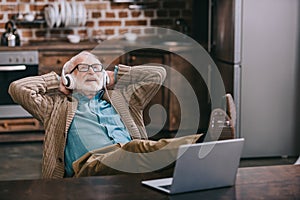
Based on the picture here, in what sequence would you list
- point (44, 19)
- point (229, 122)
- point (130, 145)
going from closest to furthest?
1. point (130, 145)
2. point (229, 122)
3. point (44, 19)

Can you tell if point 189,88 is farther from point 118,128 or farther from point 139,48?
point 118,128

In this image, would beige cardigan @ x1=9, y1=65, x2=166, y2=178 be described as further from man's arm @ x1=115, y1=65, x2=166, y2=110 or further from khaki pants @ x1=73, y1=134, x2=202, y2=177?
khaki pants @ x1=73, y1=134, x2=202, y2=177

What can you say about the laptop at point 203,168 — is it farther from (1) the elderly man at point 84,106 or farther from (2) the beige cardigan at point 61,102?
(2) the beige cardigan at point 61,102

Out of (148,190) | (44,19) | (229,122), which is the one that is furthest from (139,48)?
(148,190)

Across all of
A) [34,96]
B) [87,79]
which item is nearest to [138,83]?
[87,79]

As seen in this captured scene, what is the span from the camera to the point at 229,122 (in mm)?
3074

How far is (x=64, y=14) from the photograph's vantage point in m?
6.91

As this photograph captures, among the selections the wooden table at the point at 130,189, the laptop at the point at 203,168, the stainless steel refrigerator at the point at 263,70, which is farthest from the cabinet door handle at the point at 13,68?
the laptop at the point at 203,168

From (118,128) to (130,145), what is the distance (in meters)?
0.77

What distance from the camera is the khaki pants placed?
2.58 m

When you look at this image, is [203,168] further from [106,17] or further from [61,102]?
[106,17]

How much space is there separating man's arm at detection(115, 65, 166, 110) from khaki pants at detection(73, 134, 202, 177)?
670mm

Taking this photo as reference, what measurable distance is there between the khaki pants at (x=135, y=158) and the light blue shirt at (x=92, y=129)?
351 mm

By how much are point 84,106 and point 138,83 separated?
0.34m
